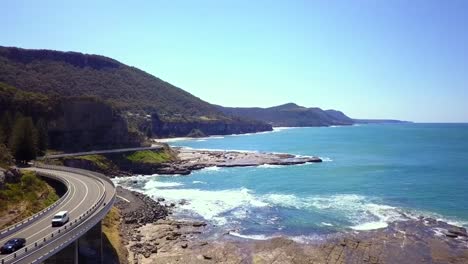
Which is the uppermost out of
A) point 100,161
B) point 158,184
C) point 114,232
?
point 100,161

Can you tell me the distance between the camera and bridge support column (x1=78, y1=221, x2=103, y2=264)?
1740 inches

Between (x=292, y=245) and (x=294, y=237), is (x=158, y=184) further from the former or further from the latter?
(x=292, y=245)

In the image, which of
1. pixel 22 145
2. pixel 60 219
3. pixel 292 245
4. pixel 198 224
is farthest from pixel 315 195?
pixel 22 145

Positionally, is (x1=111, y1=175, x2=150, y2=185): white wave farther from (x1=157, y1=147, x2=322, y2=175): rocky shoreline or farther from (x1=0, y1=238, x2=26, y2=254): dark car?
(x1=0, y1=238, x2=26, y2=254): dark car

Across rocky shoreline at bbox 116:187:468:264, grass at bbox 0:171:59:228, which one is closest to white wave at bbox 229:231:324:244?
rocky shoreline at bbox 116:187:468:264

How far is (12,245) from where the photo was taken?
33.5 m

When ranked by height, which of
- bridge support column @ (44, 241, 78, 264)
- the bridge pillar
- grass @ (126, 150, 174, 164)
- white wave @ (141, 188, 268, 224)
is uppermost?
grass @ (126, 150, 174, 164)

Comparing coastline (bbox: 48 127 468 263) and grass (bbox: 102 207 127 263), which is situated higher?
grass (bbox: 102 207 127 263)

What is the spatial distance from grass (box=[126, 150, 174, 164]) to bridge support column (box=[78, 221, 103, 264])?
7572 cm

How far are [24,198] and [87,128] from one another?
7767cm

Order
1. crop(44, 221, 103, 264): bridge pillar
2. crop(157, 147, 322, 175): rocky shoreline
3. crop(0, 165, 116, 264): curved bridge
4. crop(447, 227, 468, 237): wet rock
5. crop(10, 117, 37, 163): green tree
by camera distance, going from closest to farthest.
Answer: crop(0, 165, 116, 264): curved bridge
crop(44, 221, 103, 264): bridge pillar
crop(447, 227, 468, 237): wet rock
crop(10, 117, 37, 163): green tree
crop(157, 147, 322, 175): rocky shoreline

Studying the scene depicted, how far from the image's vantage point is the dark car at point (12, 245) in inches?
1303

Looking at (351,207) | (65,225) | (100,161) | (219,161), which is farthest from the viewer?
(219,161)

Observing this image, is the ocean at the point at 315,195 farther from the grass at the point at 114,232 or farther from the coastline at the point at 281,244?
the grass at the point at 114,232
